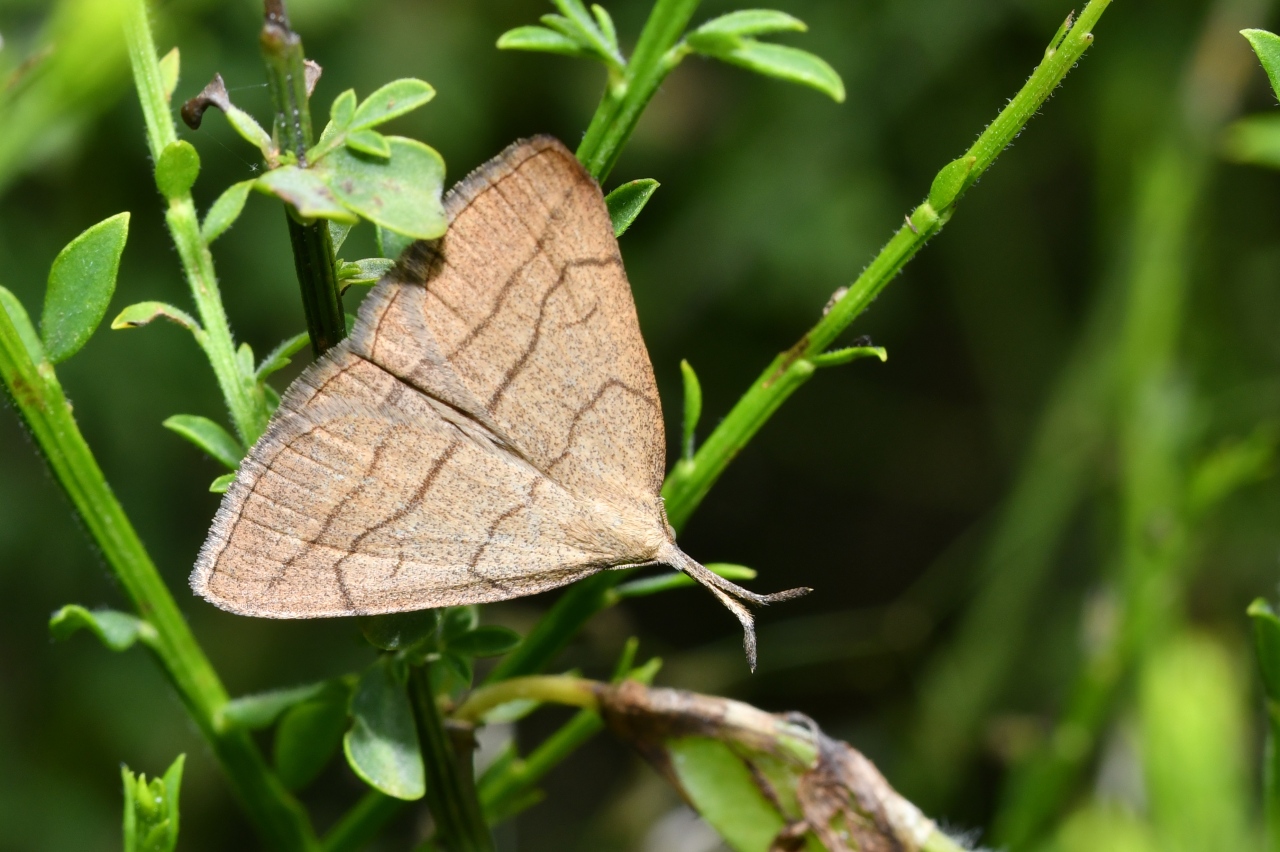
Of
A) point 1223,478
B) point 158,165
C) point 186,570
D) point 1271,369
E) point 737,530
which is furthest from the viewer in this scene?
point 737,530

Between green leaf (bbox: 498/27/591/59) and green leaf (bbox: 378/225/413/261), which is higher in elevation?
green leaf (bbox: 498/27/591/59)

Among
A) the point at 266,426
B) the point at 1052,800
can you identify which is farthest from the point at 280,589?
the point at 1052,800

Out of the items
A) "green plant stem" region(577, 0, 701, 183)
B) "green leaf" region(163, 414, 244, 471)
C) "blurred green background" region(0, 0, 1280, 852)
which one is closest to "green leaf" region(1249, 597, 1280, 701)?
"green plant stem" region(577, 0, 701, 183)

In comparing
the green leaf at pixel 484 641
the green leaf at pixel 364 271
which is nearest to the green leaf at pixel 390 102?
the green leaf at pixel 364 271

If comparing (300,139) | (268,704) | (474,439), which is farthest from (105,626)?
(300,139)

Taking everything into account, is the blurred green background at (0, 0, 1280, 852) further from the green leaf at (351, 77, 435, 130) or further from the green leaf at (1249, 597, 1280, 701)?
the green leaf at (351, 77, 435, 130)

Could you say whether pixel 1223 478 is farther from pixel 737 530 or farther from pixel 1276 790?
pixel 737 530
